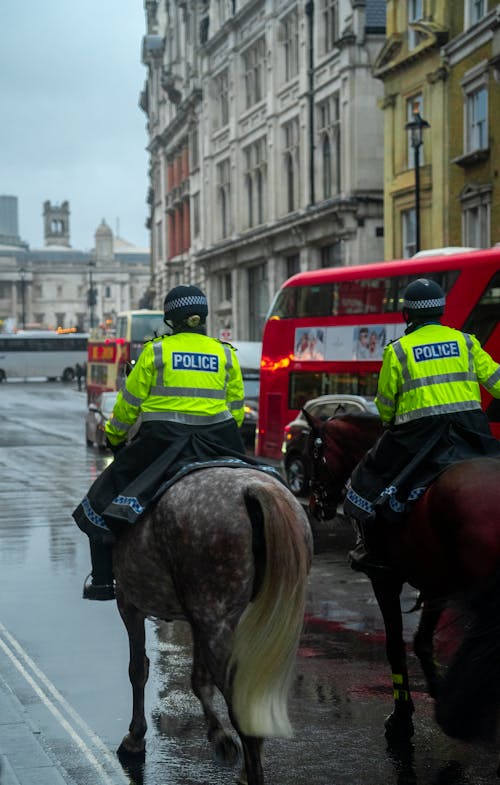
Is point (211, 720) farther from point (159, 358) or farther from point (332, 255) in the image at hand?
point (332, 255)

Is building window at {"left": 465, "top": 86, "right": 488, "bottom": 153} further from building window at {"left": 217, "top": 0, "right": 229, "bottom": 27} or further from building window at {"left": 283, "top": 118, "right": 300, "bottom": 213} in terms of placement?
building window at {"left": 217, "top": 0, "right": 229, "bottom": 27}

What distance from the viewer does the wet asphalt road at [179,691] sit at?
20.5ft

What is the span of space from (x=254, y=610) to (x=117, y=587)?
1.19 metres

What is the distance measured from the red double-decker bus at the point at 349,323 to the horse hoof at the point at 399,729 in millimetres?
12590

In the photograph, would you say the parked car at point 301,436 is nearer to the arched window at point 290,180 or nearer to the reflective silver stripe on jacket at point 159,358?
the reflective silver stripe on jacket at point 159,358

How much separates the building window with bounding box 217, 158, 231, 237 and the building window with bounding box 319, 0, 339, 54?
13.3 m

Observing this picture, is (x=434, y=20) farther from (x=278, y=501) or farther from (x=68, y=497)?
(x=278, y=501)

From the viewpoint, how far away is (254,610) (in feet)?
19.1

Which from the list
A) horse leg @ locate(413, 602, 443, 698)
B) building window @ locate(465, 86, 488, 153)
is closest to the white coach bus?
building window @ locate(465, 86, 488, 153)

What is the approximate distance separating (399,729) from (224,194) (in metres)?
53.3

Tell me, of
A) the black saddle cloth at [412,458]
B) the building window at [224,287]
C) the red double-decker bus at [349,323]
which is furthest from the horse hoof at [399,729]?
the building window at [224,287]

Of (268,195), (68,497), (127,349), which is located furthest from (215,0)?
(68,497)

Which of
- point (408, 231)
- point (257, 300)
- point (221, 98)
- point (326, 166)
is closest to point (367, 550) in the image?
point (408, 231)

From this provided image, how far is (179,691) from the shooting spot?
7922 millimetres
